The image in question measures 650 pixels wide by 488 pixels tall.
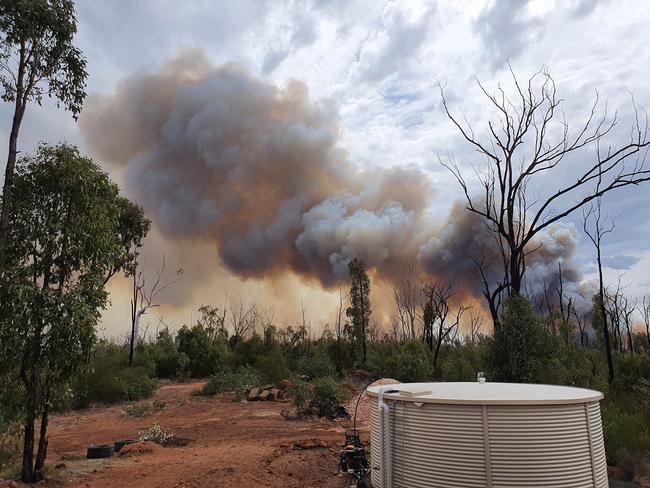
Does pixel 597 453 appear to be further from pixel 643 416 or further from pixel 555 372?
pixel 555 372

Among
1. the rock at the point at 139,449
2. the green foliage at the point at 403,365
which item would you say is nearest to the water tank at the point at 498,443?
the rock at the point at 139,449

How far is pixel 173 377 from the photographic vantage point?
116 feet

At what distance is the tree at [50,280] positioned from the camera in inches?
379

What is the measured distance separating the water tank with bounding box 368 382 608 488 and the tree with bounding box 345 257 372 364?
32595mm

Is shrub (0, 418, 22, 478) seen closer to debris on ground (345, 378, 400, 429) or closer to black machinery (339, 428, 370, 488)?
black machinery (339, 428, 370, 488)

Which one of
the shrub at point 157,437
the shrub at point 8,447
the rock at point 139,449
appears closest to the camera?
the shrub at point 8,447

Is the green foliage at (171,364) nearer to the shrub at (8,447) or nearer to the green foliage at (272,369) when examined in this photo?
the green foliage at (272,369)

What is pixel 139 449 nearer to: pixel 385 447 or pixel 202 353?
pixel 385 447

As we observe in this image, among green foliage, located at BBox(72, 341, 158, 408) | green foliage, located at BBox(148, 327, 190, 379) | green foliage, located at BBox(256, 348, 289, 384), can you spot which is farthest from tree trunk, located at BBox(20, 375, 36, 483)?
green foliage, located at BBox(148, 327, 190, 379)

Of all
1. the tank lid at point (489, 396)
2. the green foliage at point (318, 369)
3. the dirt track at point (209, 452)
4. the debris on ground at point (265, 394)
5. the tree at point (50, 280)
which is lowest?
the dirt track at point (209, 452)

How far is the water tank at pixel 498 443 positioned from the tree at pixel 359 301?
3259cm

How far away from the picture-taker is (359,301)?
4147 centimetres

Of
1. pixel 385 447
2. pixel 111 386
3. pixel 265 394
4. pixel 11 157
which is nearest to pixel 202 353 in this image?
pixel 111 386

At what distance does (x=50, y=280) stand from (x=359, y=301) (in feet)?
107
